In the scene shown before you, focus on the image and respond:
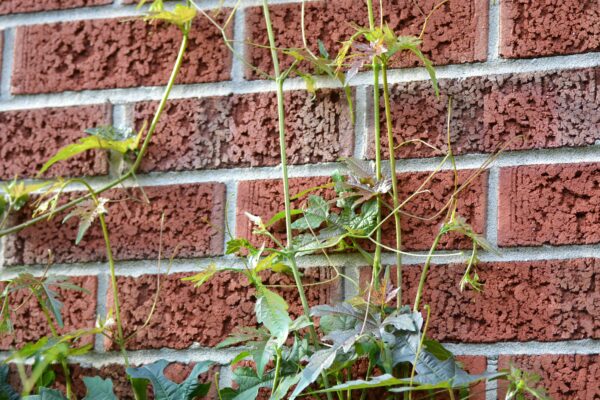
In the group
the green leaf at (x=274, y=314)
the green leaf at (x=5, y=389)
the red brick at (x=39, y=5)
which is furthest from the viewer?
the red brick at (x=39, y=5)

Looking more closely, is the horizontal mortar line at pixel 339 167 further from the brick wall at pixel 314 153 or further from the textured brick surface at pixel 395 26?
the textured brick surface at pixel 395 26

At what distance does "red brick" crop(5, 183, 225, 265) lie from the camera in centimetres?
97

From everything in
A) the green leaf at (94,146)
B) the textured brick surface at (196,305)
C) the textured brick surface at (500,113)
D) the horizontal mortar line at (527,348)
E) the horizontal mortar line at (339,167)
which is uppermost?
the textured brick surface at (500,113)

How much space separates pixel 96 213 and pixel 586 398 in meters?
0.54

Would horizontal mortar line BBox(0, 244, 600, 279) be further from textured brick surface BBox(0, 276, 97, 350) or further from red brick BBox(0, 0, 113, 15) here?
red brick BBox(0, 0, 113, 15)

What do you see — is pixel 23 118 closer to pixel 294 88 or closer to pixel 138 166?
pixel 138 166

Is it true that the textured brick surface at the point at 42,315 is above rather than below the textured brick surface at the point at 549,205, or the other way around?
below

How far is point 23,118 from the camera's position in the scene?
105 cm

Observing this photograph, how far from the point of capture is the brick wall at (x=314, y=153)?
87 centimetres

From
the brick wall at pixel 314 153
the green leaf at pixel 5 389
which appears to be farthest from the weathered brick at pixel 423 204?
the green leaf at pixel 5 389

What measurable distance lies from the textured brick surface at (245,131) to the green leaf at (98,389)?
242 millimetres

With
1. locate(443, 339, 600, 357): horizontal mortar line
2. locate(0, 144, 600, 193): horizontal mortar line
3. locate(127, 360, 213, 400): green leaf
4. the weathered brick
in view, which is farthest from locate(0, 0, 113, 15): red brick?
locate(443, 339, 600, 357): horizontal mortar line

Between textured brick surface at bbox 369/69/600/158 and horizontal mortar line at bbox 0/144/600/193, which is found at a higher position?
textured brick surface at bbox 369/69/600/158

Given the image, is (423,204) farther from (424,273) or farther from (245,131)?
(245,131)
